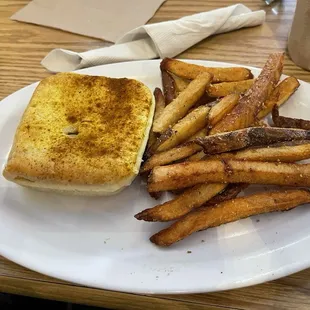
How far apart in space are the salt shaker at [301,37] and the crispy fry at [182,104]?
0.43 metres

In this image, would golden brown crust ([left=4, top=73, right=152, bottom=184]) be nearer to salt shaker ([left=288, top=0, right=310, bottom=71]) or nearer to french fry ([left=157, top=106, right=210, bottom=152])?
french fry ([left=157, top=106, right=210, bottom=152])

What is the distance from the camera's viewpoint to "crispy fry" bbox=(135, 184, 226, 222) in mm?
982

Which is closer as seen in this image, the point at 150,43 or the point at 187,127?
the point at 187,127

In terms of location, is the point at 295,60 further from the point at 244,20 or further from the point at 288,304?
the point at 288,304

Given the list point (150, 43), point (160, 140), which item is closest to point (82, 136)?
point (160, 140)

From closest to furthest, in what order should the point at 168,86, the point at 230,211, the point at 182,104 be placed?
the point at 230,211 → the point at 182,104 → the point at 168,86

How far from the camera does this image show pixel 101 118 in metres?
1.19

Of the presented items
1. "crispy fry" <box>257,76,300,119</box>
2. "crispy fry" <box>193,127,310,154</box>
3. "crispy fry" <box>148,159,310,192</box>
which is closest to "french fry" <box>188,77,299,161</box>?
"crispy fry" <box>257,76,300,119</box>

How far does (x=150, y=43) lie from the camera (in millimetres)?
1627

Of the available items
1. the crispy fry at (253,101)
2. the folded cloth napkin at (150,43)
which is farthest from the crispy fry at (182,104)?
the folded cloth napkin at (150,43)

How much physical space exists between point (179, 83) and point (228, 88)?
0.15 meters

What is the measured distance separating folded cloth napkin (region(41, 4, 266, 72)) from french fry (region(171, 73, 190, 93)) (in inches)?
10.9

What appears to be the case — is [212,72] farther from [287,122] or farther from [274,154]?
[274,154]

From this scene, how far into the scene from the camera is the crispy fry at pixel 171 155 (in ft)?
3.51
